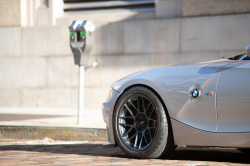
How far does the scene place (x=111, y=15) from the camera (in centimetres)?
1217

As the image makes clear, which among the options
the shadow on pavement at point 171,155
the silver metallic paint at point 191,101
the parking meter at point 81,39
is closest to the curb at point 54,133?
the shadow on pavement at point 171,155

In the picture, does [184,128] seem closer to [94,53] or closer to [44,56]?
[94,53]

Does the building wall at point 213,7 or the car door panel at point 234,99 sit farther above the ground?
the building wall at point 213,7

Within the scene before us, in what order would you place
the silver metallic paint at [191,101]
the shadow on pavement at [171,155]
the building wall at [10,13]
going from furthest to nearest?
1. the building wall at [10,13]
2. the shadow on pavement at [171,155]
3. the silver metallic paint at [191,101]

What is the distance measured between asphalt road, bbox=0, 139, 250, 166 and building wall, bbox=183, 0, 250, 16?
6028 mm

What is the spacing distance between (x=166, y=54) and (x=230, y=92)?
7349 millimetres

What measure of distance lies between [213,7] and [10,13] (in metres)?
5.97

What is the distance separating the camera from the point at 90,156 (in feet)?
15.7

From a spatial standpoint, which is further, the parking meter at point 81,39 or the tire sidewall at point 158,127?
the parking meter at point 81,39

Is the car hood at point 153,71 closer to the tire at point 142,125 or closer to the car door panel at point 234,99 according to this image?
the tire at point 142,125

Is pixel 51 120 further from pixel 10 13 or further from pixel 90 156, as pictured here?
pixel 10 13

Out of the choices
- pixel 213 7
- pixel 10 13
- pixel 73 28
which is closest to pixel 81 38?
pixel 73 28

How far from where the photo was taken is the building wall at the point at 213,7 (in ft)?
34.5

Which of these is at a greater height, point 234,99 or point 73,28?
point 73,28
